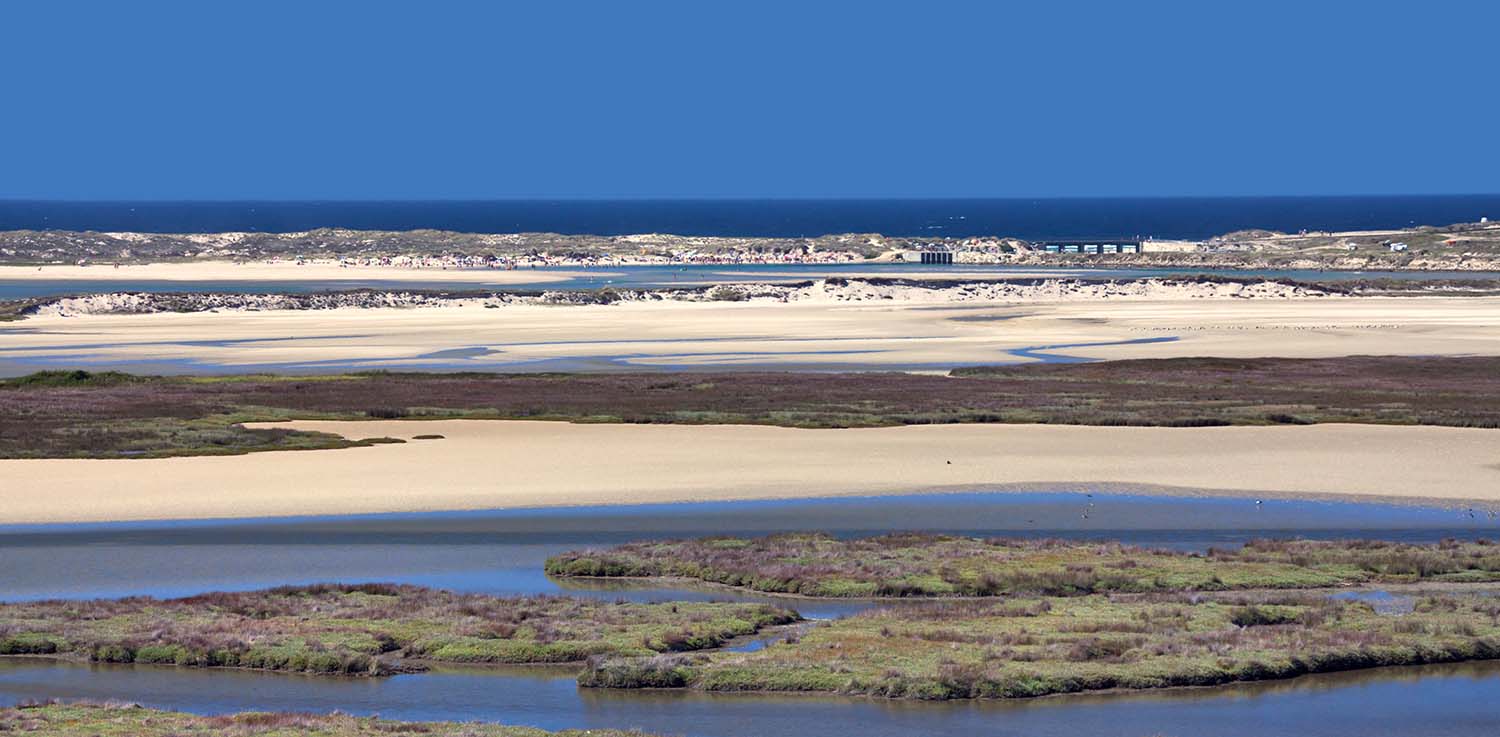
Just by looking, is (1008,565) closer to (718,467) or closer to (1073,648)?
(1073,648)

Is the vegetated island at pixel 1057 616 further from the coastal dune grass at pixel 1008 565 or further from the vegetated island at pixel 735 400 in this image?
the vegetated island at pixel 735 400

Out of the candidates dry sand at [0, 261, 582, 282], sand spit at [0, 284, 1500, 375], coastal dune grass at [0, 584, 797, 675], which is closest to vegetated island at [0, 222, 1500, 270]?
dry sand at [0, 261, 582, 282]

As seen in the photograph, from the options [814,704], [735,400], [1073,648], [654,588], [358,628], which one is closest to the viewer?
[814,704]

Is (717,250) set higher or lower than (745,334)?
higher

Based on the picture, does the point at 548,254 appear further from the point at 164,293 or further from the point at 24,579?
the point at 24,579

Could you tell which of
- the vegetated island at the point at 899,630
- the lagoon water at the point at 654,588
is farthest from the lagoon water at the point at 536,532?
the vegetated island at the point at 899,630

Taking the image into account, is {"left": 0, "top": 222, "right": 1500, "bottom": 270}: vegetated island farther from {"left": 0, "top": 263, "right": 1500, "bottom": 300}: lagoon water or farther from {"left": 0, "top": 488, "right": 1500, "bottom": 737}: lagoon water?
{"left": 0, "top": 488, "right": 1500, "bottom": 737}: lagoon water

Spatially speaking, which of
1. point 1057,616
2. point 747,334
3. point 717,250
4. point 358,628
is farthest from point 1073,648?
point 717,250
